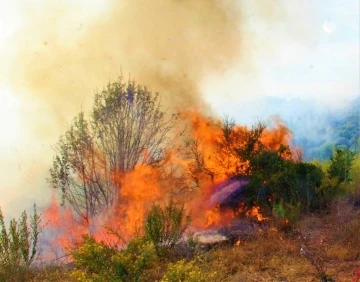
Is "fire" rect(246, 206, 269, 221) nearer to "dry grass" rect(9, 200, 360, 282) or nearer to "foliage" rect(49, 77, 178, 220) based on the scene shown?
"dry grass" rect(9, 200, 360, 282)

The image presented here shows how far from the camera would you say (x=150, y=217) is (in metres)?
8.48

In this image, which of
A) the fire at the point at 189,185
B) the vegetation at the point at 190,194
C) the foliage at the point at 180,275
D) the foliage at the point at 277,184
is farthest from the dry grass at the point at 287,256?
the fire at the point at 189,185

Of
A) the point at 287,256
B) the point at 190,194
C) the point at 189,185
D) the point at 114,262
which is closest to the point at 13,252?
the point at 114,262

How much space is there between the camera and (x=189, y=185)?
12.8 meters

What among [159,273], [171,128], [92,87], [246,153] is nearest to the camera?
[159,273]

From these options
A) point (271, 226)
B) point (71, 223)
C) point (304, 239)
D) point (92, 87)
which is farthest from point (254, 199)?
point (92, 87)

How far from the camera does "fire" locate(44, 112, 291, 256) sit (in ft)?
37.4

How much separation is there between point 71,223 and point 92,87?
191 inches

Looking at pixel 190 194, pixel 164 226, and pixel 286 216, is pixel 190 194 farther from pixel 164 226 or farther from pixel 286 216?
pixel 164 226

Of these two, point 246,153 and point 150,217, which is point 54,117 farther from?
point 150,217

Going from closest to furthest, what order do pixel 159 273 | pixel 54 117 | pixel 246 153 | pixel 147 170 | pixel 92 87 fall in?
pixel 159 273 → pixel 246 153 → pixel 147 170 → pixel 92 87 → pixel 54 117

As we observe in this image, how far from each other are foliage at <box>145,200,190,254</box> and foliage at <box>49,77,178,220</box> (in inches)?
151

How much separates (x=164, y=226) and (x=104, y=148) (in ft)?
14.6

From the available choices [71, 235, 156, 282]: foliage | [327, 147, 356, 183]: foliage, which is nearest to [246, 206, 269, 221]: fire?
[327, 147, 356, 183]: foliage
